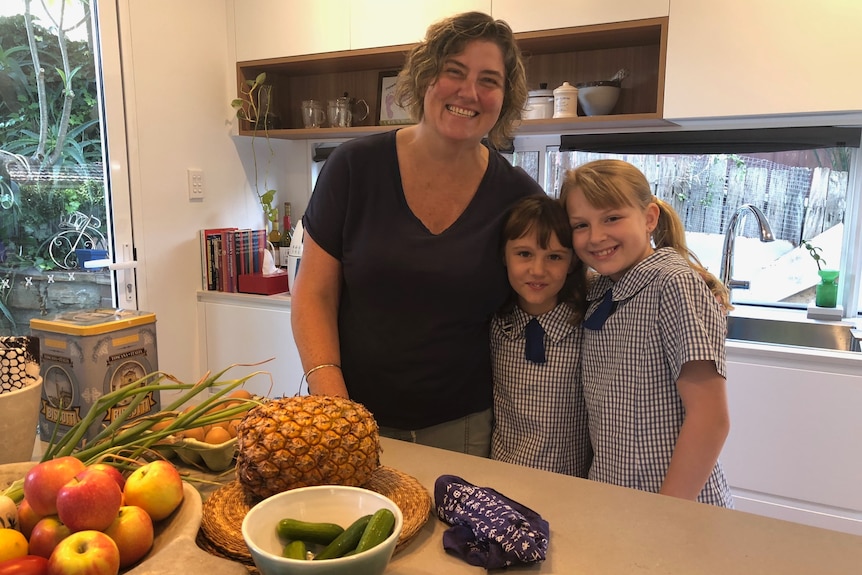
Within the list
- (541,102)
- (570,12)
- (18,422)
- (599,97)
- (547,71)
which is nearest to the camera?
(18,422)

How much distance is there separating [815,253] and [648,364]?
1.62 metres

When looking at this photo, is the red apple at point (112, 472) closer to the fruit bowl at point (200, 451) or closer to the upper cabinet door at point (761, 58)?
the fruit bowl at point (200, 451)

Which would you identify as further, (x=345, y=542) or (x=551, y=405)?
(x=551, y=405)

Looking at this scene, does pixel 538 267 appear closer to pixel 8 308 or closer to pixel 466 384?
pixel 466 384

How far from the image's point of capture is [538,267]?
1239 mm

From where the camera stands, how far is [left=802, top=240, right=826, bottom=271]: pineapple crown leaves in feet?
7.62

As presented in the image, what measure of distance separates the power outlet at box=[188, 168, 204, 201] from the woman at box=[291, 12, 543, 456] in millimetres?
1576

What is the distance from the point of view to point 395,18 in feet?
8.02

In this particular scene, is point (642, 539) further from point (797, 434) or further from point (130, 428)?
point (797, 434)

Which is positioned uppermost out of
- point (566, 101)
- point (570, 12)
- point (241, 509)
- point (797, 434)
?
point (570, 12)

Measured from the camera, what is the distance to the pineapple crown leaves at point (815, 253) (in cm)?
232

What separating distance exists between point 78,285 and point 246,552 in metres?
2.11

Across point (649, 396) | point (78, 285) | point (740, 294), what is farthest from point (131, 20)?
point (740, 294)

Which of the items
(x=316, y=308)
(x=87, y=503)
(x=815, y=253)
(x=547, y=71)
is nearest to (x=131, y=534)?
(x=87, y=503)
